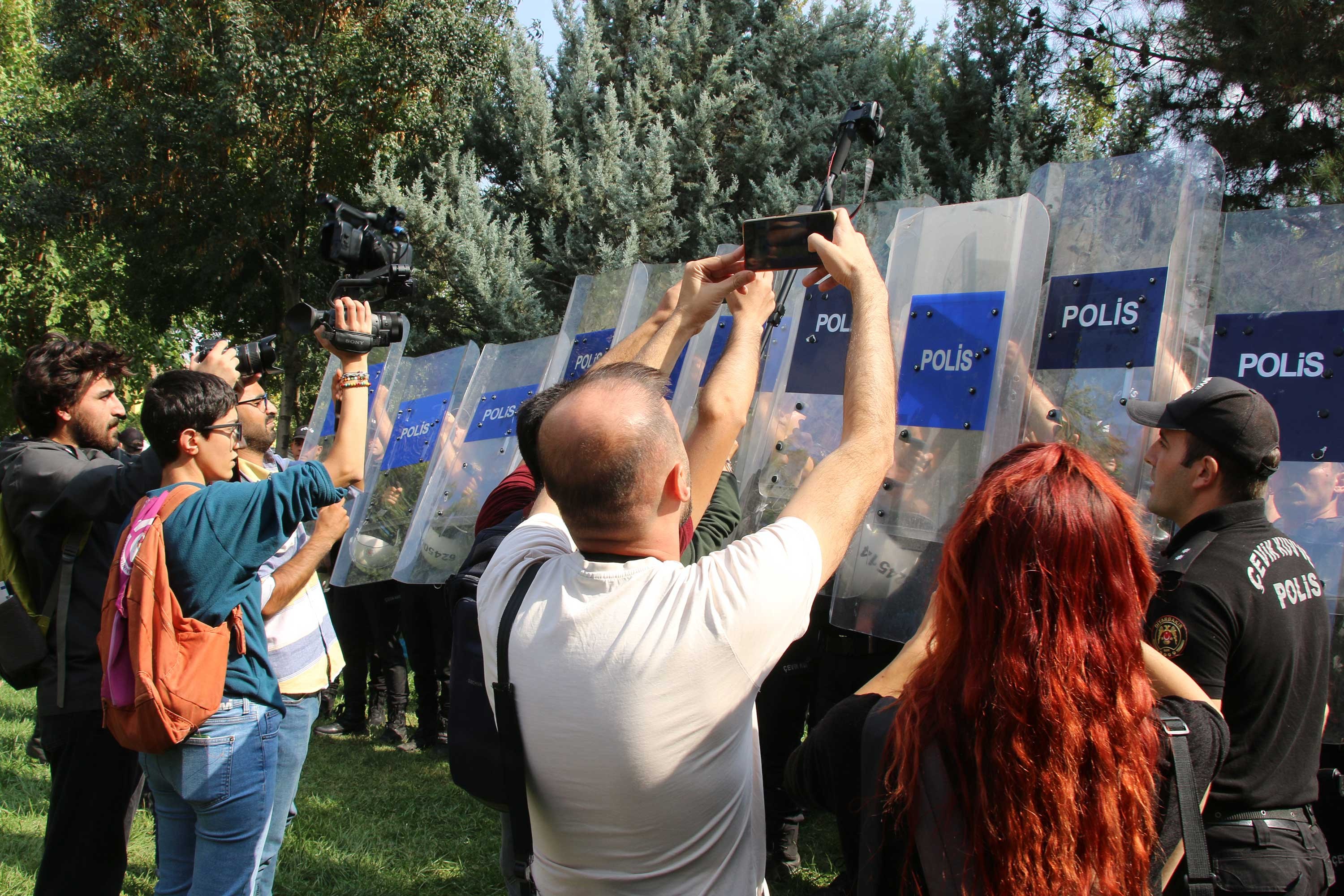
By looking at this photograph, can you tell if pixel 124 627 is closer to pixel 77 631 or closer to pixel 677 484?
pixel 77 631

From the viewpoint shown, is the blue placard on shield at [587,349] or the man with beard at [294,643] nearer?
the man with beard at [294,643]

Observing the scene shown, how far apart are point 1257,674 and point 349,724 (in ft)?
16.8

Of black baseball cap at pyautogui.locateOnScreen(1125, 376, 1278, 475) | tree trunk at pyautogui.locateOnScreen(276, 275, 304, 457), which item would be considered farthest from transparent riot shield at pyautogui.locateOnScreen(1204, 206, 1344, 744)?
tree trunk at pyautogui.locateOnScreen(276, 275, 304, 457)

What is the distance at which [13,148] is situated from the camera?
538 inches

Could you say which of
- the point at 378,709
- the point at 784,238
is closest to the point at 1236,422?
the point at 784,238

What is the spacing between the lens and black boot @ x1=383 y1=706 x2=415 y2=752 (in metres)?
5.55

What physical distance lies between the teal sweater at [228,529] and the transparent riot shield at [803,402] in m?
1.68

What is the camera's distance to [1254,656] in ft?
6.07

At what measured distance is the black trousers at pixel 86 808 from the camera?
252cm

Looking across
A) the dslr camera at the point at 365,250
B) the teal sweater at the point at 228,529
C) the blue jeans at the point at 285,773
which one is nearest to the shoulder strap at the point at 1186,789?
the teal sweater at the point at 228,529

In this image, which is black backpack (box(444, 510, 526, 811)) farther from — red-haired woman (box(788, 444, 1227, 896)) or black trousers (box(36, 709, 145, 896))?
black trousers (box(36, 709, 145, 896))

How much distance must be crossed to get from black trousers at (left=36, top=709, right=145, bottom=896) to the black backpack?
47.9 inches

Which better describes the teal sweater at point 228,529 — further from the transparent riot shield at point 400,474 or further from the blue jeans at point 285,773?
the transparent riot shield at point 400,474

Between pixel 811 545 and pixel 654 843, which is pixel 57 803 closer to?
pixel 654 843
